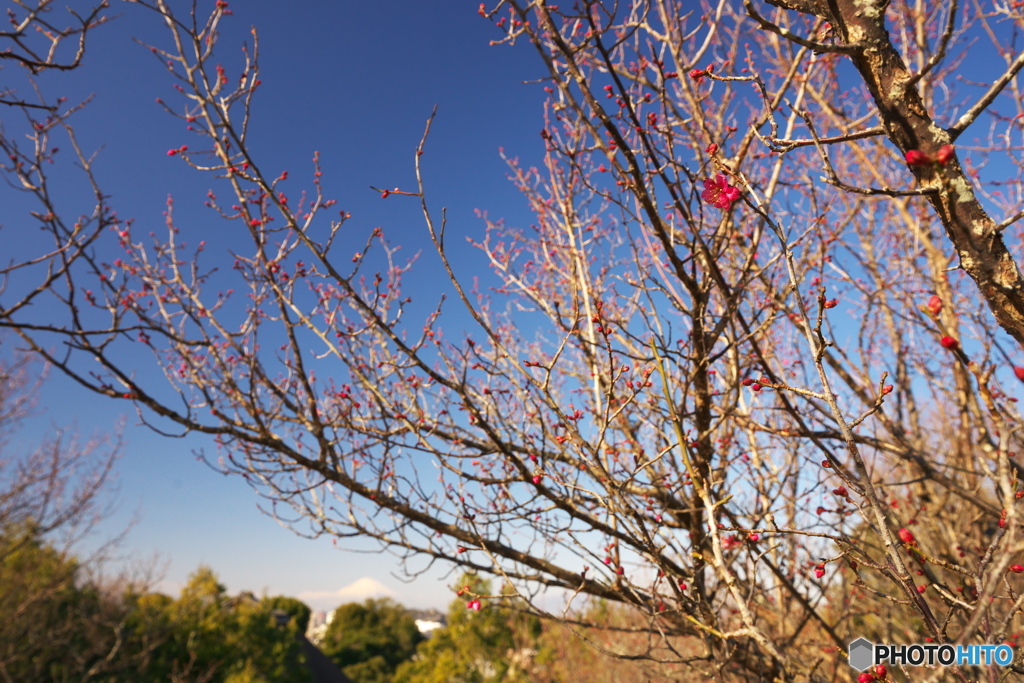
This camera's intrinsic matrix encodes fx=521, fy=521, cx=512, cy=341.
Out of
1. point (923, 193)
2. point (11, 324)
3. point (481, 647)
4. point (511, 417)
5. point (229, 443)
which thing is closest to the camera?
point (923, 193)

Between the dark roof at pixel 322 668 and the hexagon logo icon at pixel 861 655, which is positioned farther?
the dark roof at pixel 322 668

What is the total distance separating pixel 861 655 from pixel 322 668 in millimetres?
33928

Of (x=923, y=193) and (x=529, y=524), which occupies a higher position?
(x=923, y=193)

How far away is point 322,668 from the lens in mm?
28672

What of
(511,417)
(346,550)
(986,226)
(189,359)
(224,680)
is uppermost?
(189,359)

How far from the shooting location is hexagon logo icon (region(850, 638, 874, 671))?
161 cm

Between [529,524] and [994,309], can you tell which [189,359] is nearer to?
[529,524]

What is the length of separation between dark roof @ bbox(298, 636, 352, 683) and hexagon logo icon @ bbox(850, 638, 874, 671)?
3177 centimetres

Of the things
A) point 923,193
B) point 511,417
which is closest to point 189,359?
point 511,417

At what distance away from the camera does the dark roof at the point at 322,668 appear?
27672 millimetres

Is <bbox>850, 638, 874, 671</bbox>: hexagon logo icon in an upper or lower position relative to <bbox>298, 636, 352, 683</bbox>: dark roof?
upper

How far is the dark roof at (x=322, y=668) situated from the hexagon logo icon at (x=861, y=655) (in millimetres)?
31774

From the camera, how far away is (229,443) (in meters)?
3.23

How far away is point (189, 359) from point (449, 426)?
1.69 m
